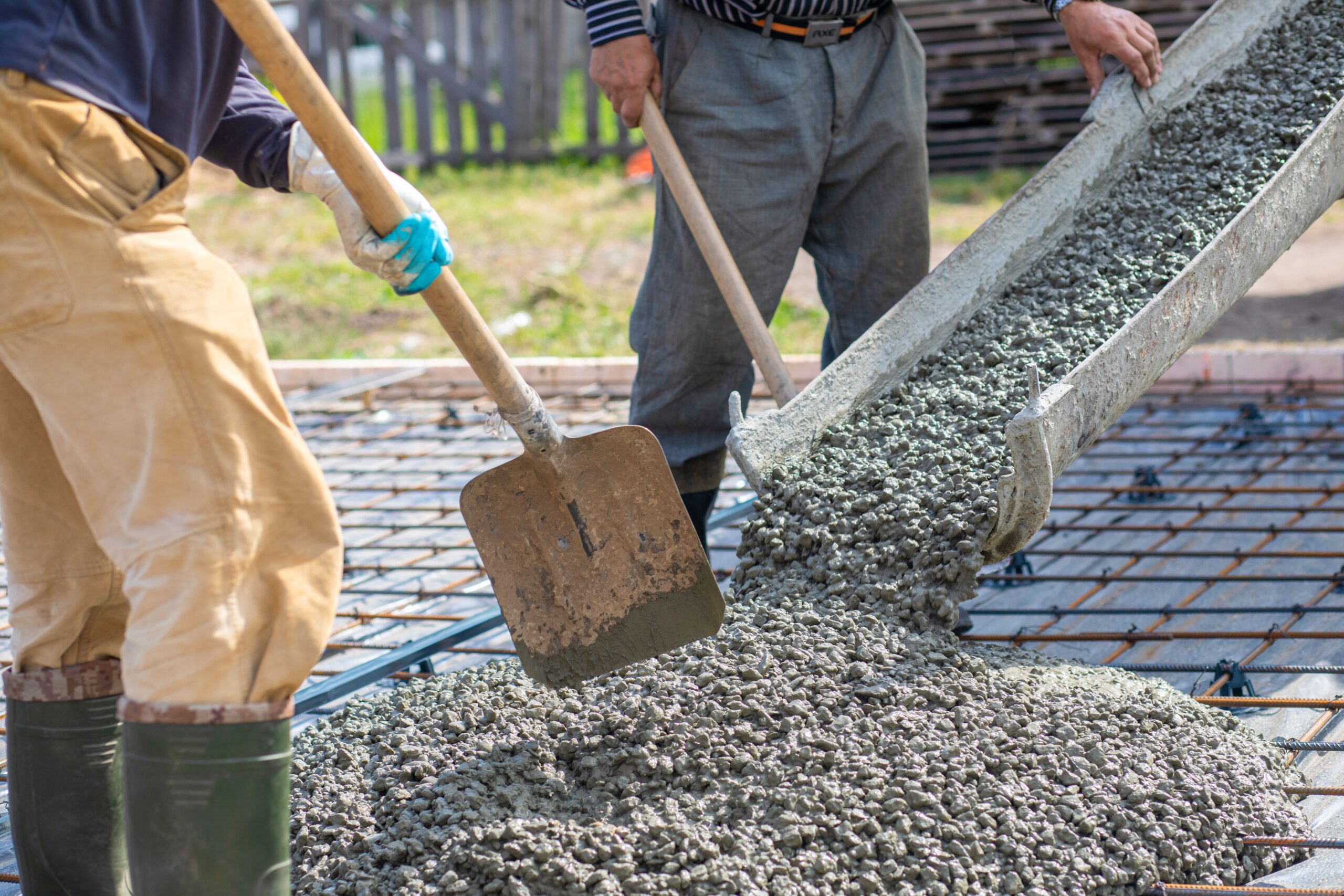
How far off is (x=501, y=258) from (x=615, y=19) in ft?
15.8

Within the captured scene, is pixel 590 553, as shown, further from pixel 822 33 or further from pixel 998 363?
pixel 822 33

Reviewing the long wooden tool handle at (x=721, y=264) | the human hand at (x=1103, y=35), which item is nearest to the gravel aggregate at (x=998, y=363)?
the long wooden tool handle at (x=721, y=264)

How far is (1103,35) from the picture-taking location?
264 centimetres

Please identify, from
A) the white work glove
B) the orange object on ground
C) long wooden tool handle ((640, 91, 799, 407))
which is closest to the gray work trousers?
long wooden tool handle ((640, 91, 799, 407))

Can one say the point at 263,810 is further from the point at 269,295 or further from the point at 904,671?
the point at 269,295

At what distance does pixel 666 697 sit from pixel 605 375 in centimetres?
267

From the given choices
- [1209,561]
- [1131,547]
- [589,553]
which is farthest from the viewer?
[1131,547]

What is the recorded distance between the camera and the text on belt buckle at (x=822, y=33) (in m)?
2.55

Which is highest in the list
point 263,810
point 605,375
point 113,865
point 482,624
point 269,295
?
point 263,810

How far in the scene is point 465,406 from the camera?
446 cm

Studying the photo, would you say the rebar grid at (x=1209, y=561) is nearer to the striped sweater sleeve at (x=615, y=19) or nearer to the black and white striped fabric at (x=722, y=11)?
the black and white striped fabric at (x=722, y=11)

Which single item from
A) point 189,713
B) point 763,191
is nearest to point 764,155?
point 763,191

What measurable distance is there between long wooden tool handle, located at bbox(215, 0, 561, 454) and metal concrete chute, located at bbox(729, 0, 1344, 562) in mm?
538

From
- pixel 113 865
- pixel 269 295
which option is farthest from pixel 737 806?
pixel 269 295
